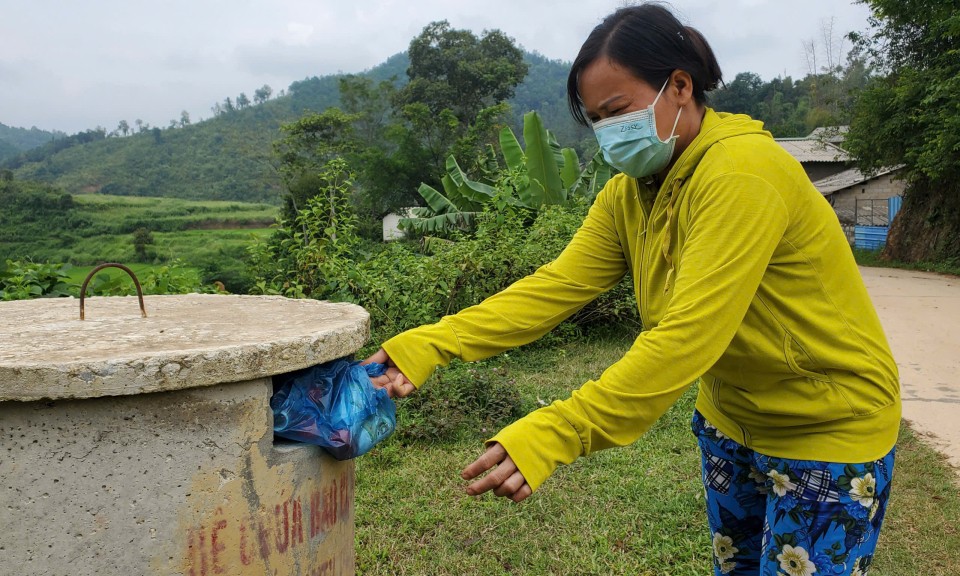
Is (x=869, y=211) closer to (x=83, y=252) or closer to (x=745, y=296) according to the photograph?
(x=745, y=296)

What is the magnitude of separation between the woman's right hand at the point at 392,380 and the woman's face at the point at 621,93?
29.3 inches

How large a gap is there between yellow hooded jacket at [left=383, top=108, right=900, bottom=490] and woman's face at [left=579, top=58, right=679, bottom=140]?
83mm

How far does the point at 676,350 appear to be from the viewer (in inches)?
47.5

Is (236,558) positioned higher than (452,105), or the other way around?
(452,105)

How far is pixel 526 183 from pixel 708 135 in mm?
7265

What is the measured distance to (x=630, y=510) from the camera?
11.3 feet

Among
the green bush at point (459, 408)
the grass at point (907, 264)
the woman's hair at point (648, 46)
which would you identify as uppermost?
Result: the woman's hair at point (648, 46)

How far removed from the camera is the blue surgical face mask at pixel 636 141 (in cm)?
147

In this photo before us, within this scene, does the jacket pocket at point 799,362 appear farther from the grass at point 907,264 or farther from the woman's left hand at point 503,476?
the grass at point 907,264

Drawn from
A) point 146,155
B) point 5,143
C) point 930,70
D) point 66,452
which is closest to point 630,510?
point 66,452

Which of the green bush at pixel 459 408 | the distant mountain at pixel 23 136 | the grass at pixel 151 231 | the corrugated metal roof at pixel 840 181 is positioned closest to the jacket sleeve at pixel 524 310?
the green bush at pixel 459 408

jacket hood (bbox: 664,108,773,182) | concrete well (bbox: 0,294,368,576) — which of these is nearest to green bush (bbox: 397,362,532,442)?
concrete well (bbox: 0,294,368,576)

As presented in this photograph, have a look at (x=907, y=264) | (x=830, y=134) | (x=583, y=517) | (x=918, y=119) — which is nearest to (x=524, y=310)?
(x=583, y=517)

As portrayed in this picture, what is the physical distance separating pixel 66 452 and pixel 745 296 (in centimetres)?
134
